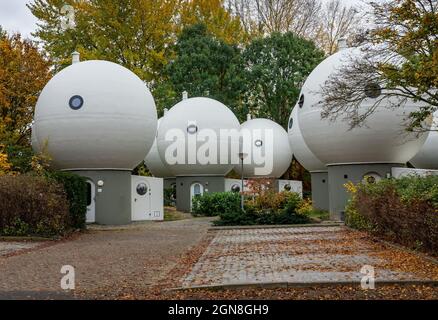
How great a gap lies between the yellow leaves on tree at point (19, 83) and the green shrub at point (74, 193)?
28.3ft

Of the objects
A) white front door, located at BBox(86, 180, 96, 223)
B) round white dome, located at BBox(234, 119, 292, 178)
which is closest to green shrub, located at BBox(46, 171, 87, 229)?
white front door, located at BBox(86, 180, 96, 223)

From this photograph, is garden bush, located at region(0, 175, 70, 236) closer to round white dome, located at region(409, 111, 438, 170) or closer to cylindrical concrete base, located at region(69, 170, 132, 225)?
cylindrical concrete base, located at region(69, 170, 132, 225)

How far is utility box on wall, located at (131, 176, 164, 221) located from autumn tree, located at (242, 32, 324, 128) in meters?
15.5

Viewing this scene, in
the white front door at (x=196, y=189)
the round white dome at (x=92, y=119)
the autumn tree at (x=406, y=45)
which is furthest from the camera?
the white front door at (x=196, y=189)

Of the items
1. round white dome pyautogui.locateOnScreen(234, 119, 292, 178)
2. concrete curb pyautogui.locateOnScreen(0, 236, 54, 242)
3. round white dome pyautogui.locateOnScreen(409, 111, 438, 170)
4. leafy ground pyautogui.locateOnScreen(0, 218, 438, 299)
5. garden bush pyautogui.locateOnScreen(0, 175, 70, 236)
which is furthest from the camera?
round white dome pyautogui.locateOnScreen(234, 119, 292, 178)

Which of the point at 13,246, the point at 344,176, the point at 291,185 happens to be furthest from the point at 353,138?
the point at 291,185

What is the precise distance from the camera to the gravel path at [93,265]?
326 inches

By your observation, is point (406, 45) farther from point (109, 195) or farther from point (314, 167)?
point (314, 167)

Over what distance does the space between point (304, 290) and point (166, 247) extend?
24.2ft

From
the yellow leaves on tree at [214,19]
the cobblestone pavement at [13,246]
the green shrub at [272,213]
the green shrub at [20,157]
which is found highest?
the yellow leaves on tree at [214,19]

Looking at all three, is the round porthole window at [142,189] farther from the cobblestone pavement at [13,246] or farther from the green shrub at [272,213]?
the cobblestone pavement at [13,246]

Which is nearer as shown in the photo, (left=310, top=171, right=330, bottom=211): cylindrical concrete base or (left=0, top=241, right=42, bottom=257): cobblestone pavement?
(left=0, top=241, right=42, bottom=257): cobblestone pavement

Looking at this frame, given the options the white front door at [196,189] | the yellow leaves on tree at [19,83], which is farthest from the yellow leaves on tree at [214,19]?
the yellow leaves on tree at [19,83]

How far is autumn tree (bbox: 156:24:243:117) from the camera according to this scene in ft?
130
